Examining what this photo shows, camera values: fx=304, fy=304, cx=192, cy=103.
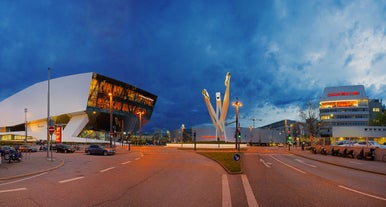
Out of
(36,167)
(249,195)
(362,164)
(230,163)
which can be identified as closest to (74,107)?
(36,167)

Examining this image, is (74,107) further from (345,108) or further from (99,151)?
(345,108)

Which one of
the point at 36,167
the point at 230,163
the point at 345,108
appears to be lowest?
the point at 230,163

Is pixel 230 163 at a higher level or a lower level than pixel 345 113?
lower

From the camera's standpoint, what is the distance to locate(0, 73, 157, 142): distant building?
276ft

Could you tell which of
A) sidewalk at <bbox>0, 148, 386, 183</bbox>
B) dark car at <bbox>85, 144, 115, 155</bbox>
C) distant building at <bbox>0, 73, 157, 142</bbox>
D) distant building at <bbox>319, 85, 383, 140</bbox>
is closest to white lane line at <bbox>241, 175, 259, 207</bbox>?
sidewalk at <bbox>0, 148, 386, 183</bbox>

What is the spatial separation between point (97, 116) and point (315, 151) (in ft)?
216

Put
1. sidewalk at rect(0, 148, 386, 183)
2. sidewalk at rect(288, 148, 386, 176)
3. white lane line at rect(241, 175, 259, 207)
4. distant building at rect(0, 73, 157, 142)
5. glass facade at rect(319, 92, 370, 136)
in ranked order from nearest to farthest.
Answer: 1. white lane line at rect(241, 175, 259, 207)
2. sidewalk at rect(0, 148, 386, 183)
3. sidewalk at rect(288, 148, 386, 176)
4. distant building at rect(0, 73, 157, 142)
5. glass facade at rect(319, 92, 370, 136)

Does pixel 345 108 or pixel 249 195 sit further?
pixel 345 108

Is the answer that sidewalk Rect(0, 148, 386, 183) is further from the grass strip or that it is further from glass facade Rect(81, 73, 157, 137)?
glass facade Rect(81, 73, 157, 137)

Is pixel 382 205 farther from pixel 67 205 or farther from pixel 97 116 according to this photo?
pixel 97 116

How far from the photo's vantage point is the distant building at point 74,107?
84062 millimetres

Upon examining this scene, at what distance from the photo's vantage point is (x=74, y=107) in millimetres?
84250

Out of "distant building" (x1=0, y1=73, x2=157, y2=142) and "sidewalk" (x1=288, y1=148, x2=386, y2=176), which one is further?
"distant building" (x1=0, y1=73, x2=157, y2=142)

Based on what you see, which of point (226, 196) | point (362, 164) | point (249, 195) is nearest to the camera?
point (226, 196)
